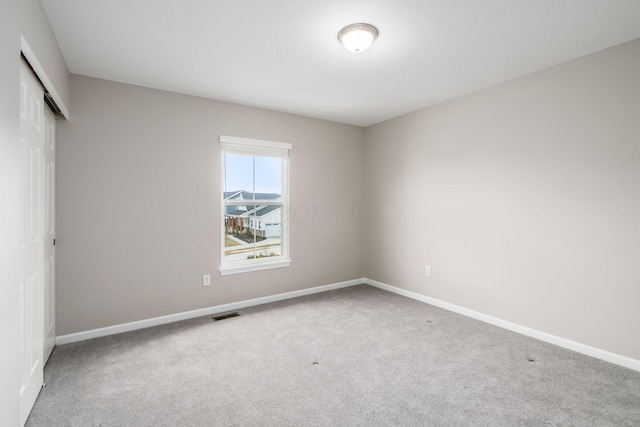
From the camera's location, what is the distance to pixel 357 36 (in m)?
2.26

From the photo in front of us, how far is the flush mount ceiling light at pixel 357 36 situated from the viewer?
87.2 inches

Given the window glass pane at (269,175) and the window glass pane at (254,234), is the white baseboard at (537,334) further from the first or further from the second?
the window glass pane at (269,175)

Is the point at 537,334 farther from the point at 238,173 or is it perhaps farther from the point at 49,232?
the point at 49,232

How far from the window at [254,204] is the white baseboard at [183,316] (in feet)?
1.33

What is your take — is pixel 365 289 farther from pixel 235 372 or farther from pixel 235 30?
pixel 235 30

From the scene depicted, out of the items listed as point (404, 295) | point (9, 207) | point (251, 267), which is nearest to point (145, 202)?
point (251, 267)

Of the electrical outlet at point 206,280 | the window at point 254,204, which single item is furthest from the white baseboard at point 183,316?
the window at point 254,204

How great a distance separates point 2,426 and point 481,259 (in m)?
3.84

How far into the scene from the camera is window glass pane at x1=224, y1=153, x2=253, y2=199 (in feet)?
12.6

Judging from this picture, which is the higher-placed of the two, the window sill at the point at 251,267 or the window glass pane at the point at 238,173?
the window glass pane at the point at 238,173

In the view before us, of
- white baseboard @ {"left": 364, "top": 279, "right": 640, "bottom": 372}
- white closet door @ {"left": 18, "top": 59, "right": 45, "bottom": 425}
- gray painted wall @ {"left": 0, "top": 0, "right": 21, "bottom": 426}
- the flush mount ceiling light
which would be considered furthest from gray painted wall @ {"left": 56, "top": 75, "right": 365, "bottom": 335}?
the flush mount ceiling light

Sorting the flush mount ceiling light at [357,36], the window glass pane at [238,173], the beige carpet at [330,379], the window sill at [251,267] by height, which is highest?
the flush mount ceiling light at [357,36]

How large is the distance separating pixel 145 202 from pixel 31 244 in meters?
1.27

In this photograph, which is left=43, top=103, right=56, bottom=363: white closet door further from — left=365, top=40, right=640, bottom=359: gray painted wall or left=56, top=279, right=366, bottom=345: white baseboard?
left=365, top=40, right=640, bottom=359: gray painted wall
